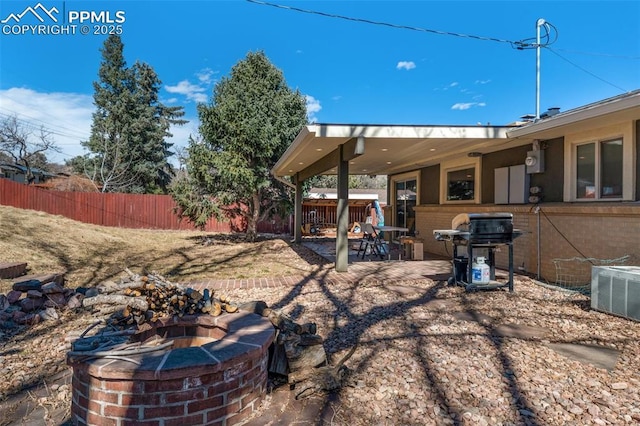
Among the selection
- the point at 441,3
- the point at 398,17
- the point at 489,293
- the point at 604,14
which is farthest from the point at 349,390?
the point at 604,14

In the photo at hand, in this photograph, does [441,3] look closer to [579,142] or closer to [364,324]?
[579,142]

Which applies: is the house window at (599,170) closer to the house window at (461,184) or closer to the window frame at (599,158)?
the window frame at (599,158)

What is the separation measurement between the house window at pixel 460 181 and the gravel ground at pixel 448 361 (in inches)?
153

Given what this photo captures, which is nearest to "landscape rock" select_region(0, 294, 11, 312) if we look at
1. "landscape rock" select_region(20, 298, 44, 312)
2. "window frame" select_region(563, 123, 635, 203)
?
"landscape rock" select_region(20, 298, 44, 312)

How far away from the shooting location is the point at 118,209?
18.9m

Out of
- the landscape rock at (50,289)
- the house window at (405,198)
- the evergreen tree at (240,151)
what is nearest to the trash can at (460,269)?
the house window at (405,198)

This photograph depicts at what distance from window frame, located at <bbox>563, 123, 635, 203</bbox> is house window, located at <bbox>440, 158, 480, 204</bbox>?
7.53ft

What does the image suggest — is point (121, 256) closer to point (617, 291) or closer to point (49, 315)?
point (49, 315)

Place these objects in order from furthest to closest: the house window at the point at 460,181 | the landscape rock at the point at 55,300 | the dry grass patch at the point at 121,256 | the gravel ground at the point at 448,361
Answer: the house window at the point at 460,181 → the dry grass patch at the point at 121,256 → the landscape rock at the point at 55,300 → the gravel ground at the point at 448,361

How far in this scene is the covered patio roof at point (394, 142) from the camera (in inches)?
236

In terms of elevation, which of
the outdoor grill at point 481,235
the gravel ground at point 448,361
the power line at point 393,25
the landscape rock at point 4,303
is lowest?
the gravel ground at point 448,361

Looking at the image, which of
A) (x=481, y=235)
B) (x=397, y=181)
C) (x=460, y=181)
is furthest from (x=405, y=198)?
(x=481, y=235)

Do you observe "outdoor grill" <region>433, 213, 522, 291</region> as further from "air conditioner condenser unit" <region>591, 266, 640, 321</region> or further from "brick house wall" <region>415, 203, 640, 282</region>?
"air conditioner condenser unit" <region>591, 266, 640, 321</region>

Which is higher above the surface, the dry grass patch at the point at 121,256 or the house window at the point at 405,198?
the house window at the point at 405,198
